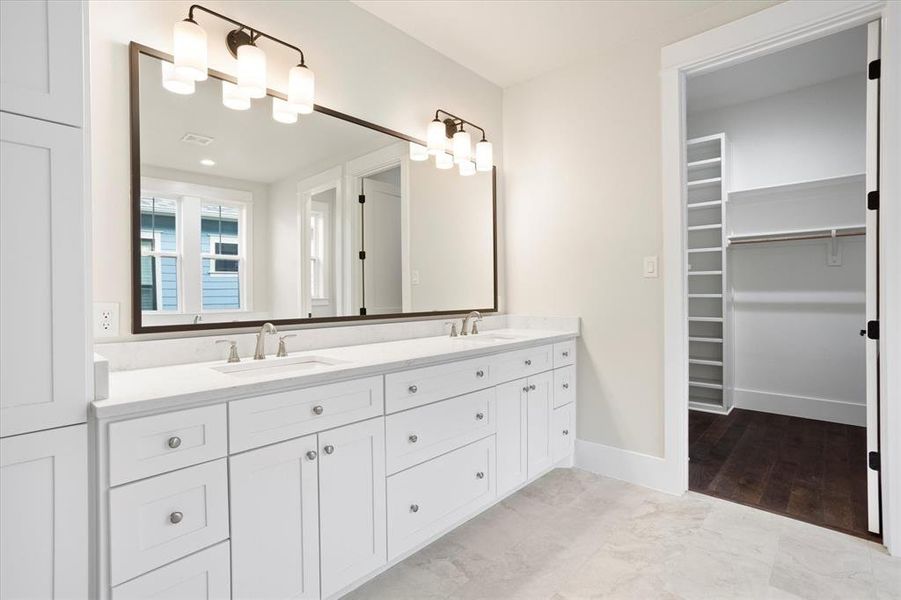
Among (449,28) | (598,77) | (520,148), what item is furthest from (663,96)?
(449,28)

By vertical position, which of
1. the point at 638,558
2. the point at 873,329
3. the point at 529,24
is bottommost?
the point at 638,558

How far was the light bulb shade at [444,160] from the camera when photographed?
268cm

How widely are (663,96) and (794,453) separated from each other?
2441 millimetres

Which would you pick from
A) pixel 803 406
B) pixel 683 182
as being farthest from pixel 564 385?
pixel 803 406

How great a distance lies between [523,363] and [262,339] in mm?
1265

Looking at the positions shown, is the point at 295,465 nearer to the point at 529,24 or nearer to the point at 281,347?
the point at 281,347

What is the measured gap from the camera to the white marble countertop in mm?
1111

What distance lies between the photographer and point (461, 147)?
277 cm

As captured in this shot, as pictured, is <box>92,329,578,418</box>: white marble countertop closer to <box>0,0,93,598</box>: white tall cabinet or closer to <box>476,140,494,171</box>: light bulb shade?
<box>0,0,93,598</box>: white tall cabinet

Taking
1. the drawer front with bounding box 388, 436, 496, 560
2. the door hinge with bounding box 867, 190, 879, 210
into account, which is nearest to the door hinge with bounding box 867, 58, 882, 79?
the door hinge with bounding box 867, 190, 879, 210

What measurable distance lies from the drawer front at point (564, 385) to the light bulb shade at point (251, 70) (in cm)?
203

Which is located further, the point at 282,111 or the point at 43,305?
the point at 282,111

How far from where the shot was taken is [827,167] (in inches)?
138

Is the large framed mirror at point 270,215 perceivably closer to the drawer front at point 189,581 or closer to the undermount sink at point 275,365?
Result: the undermount sink at point 275,365
